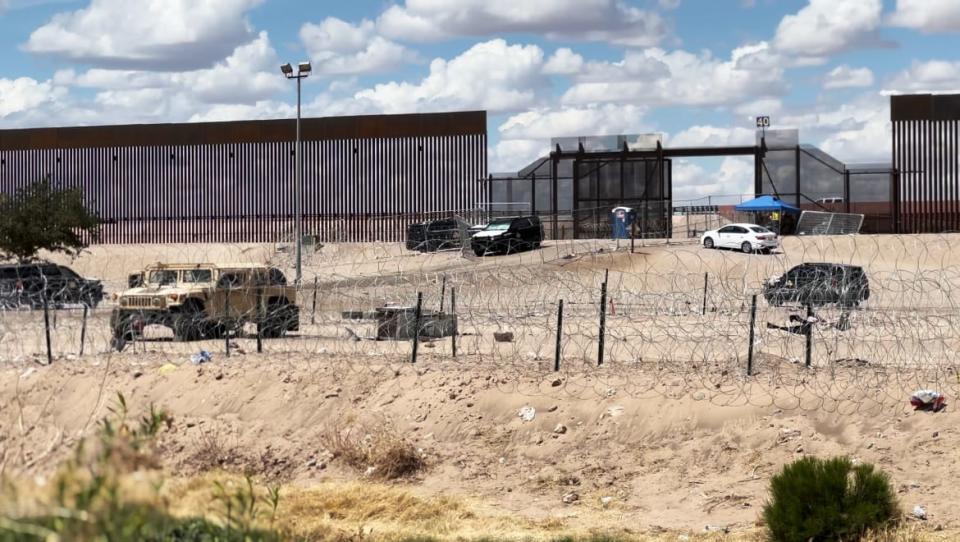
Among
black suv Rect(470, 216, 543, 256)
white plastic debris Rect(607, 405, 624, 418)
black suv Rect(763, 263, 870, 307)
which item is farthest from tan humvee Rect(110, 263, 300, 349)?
black suv Rect(470, 216, 543, 256)

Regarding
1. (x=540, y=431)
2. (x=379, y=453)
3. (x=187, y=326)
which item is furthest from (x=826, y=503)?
(x=187, y=326)

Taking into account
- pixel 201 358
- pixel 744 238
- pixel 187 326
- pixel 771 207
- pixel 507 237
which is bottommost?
pixel 201 358

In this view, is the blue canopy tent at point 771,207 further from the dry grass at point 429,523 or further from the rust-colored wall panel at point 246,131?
the dry grass at point 429,523

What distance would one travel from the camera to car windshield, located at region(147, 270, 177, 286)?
80.7ft

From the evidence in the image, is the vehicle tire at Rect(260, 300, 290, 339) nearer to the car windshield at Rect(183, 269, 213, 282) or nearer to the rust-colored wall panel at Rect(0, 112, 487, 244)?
the car windshield at Rect(183, 269, 213, 282)

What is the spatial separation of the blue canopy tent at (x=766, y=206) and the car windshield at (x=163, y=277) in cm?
3503

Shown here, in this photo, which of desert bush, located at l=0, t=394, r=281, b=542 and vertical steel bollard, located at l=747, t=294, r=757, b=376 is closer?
desert bush, located at l=0, t=394, r=281, b=542

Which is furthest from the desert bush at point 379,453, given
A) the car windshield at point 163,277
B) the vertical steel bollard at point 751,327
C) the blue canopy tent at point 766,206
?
the blue canopy tent at point 766,206

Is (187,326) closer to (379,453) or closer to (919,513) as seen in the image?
(379,453)

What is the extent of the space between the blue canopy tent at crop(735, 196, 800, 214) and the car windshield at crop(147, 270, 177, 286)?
35031mm

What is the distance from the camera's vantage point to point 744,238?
157 feet

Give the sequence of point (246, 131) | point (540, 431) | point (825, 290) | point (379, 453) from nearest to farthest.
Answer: point (379, 453), point (540, 431), point (825, 290), point (246, 131)

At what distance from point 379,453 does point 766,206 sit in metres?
42.8

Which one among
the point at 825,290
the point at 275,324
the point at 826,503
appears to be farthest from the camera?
the point at 275,324
